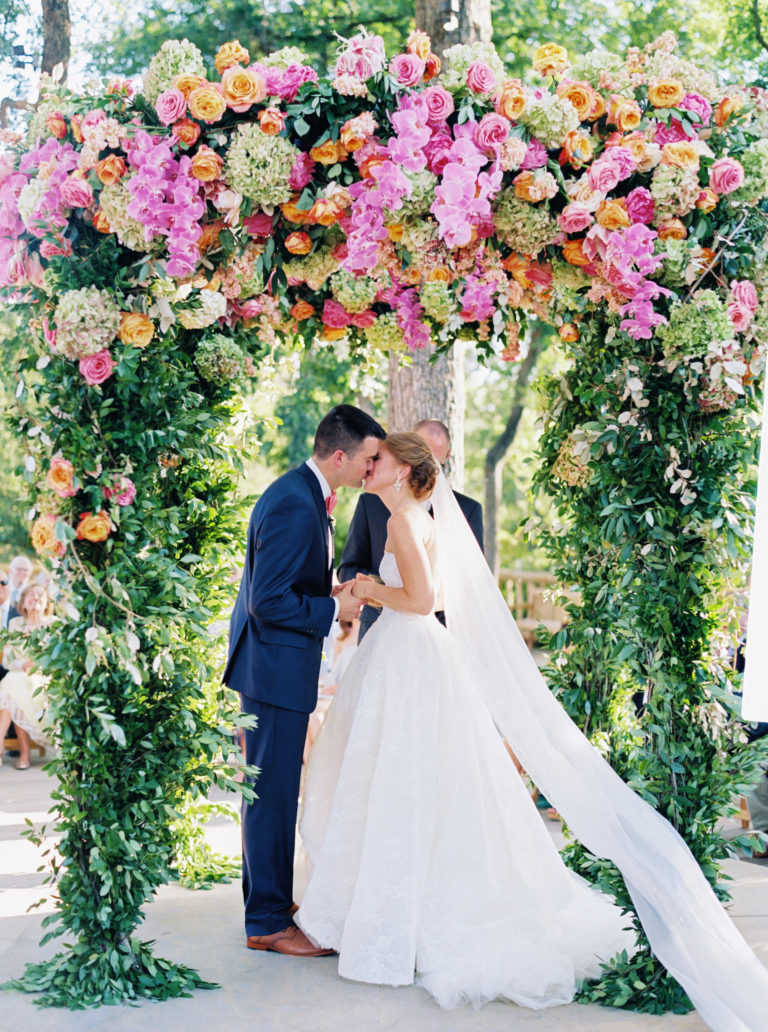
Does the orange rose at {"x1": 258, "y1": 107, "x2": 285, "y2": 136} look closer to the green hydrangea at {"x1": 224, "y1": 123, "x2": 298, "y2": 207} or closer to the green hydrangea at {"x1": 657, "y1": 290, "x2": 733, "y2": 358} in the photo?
the green hydrangea at {"x1": 224, "y1": 123, "x2": 298, "y2": 207}

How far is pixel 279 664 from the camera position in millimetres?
4109

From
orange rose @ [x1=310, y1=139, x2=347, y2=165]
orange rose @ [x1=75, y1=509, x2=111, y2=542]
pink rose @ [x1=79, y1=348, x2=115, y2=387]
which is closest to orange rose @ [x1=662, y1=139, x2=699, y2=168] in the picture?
orange rose @ [x1=310, y1=139, x2=347, y2=165]

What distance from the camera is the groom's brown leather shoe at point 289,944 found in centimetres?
408

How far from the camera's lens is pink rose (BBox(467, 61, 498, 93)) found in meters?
3.52

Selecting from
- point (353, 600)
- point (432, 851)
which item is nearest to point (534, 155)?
point (353, 600)

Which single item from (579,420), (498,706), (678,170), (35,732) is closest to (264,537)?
(498,706)

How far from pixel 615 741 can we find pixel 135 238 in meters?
2.54

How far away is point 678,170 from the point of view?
349 cm

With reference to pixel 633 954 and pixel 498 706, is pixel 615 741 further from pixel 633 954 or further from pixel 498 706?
pixel 633 954

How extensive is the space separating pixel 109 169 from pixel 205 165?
0.31m

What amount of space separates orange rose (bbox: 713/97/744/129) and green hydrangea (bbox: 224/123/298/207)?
4.84 ft

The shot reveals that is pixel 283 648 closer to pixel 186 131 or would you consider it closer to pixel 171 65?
pixel 186 131

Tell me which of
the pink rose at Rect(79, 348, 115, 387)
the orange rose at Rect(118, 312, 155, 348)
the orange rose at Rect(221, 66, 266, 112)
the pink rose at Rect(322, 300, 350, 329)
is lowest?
the pink rose at Rect(79, 348, 115, 387)

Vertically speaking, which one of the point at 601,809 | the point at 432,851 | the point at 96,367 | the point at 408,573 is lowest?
the point at 432,851
